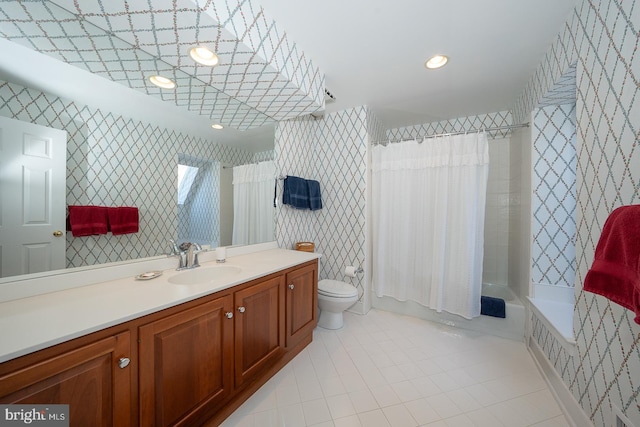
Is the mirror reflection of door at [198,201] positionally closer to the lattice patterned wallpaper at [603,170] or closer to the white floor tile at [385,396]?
the white floor tile at [385,396]

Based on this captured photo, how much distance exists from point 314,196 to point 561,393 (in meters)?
2.34

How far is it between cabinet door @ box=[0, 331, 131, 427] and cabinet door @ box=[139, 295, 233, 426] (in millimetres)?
63

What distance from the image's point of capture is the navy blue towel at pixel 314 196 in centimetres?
248

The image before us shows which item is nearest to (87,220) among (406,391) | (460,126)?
(406,391)

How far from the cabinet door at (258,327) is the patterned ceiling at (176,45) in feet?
4.47

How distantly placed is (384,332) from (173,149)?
7.81 feet

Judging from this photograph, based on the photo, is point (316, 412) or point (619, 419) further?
point (316, 412)

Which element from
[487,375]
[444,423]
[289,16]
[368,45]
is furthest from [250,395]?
[368,45]

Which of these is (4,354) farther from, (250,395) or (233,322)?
(250,395)

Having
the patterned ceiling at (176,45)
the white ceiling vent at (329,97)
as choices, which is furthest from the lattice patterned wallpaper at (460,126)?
the patterned ceiling at (176,45)

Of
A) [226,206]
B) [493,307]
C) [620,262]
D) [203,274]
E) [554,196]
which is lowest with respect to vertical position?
[493,307]
